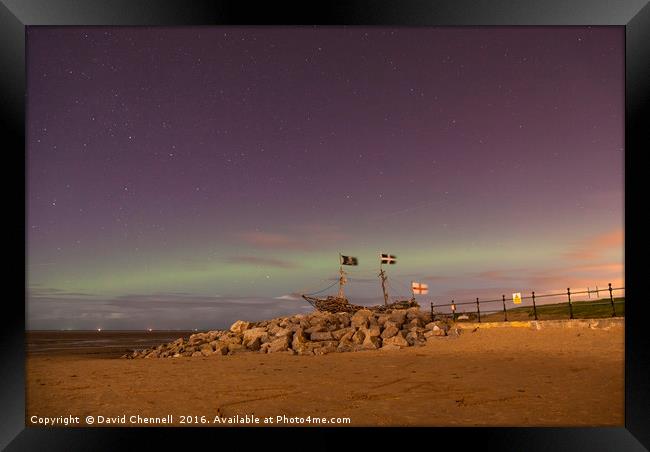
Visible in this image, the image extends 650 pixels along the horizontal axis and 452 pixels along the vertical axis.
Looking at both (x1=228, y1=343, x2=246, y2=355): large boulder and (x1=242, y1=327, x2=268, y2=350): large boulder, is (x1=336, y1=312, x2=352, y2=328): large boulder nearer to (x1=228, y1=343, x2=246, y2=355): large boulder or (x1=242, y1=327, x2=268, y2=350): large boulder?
(x1=242, y1=327, x2=268, y2=350): large boulder

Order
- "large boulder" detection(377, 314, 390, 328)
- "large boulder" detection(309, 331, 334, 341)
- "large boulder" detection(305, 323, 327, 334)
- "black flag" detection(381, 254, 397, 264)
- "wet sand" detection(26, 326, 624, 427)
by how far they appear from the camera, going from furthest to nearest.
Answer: "black flag" detection(381, 254, 397, 264) → "large boulder" detection(377, 314, 390, 328) → "large boulder" detection(305, 323, 327, 334) → "large boulder" detection(309, 331, 334, 341) → "wet sand" detection(26, 326, 624, 427)

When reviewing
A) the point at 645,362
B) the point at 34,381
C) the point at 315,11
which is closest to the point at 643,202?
the point at 645,362

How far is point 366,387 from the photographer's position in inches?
325

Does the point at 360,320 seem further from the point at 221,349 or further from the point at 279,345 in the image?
the point at 221,349

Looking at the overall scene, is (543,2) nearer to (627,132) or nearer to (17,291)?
(627,132)

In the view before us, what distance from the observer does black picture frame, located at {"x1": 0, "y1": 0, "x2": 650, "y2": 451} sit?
18.8 ft

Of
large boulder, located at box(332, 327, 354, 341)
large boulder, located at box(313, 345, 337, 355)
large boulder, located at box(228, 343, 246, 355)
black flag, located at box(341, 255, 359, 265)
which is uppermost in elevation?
black flag, located at box(341, 255, 359, 265)

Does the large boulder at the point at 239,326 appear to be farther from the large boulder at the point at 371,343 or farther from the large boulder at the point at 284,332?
the large boulder at the point at 371,343

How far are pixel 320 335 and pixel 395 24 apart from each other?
10626 millimetres

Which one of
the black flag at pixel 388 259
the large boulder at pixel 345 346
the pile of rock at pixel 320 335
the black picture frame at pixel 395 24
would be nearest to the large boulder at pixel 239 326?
the pile of rock at pixel 320 335

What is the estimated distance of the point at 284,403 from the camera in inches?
288

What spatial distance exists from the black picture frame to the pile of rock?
7863 millimetres

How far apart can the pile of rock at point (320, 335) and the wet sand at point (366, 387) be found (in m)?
1.09

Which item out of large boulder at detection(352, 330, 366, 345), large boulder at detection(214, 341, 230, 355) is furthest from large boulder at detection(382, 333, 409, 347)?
large boulder at detection(214, 341, 230, 355)
